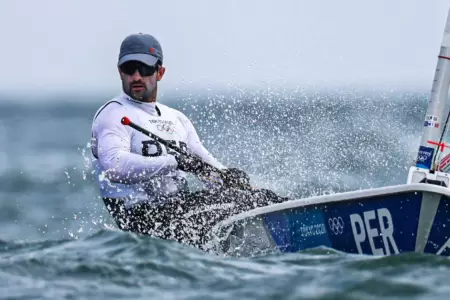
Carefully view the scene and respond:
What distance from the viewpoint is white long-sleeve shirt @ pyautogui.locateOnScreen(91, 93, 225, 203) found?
7363 millimetres

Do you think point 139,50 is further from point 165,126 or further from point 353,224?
point 353,224

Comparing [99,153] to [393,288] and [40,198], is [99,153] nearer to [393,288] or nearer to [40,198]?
[393,288]

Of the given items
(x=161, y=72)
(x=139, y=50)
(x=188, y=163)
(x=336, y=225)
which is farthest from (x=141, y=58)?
(x=336, y=225)

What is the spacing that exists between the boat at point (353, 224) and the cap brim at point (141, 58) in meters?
1.45

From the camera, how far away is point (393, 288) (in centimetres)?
527

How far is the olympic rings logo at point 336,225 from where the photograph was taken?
653cm

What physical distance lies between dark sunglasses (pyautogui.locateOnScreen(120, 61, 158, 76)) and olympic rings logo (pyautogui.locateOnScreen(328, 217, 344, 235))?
206 centimetres

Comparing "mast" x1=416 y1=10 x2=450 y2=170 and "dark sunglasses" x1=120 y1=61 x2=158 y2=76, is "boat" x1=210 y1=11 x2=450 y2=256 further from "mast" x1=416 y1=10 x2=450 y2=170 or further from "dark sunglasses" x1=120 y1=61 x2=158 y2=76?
"mast" x1=416 y1=10 x2=450 y2=170

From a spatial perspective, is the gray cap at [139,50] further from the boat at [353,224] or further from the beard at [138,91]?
the boat at [353,224]

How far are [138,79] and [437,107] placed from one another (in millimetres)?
2489

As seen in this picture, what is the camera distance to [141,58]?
7699 millimetres

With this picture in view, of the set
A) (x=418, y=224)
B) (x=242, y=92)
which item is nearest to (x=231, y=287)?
(x=418, y=224)

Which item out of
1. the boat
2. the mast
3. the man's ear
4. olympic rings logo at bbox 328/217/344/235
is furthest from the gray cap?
the mast

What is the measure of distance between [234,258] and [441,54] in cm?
280
